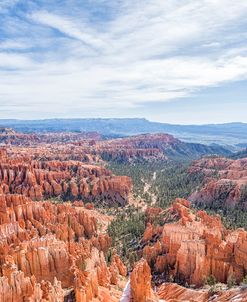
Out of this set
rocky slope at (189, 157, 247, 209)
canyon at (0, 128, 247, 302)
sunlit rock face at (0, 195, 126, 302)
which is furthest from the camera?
rocky slope at (189, 157, 247, 209)

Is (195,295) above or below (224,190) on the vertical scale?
below

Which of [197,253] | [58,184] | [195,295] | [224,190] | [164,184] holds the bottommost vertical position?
[164,184]

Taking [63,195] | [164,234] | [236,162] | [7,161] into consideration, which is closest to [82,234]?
[164,234]

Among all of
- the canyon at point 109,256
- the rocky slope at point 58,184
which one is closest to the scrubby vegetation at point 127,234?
the canyon at point 109,256

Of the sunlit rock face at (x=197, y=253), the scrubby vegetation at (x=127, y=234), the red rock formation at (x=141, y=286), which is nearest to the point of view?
the red rock formation at (x=141, y=286)

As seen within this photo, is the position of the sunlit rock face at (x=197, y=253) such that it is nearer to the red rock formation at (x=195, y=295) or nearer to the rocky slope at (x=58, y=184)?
the red rock formation at (x=195, y=295)

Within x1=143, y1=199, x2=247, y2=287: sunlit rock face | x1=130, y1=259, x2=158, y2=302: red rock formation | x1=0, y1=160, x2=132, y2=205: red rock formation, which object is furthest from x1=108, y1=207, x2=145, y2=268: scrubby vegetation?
x1=0, y1=160, x2=132, y2=205: red rock formation

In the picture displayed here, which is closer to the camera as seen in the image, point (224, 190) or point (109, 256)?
point (109, 256)

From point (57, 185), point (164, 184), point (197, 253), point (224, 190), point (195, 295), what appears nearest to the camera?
point (195, 295)

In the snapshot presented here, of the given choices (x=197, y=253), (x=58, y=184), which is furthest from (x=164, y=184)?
(x=197, y=253)

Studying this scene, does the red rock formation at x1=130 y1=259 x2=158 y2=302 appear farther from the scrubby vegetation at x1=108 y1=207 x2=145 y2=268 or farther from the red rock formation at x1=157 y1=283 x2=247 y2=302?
the scrubby vegetation at x1=108 y1=207 x2=145 y2=268

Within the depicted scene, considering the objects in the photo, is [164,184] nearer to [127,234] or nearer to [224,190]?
[224,190]

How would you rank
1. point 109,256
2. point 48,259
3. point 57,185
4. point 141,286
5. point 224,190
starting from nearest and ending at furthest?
point 141,286 < point 48,259 < point 109,256 < point 224,190 < point 57,185
